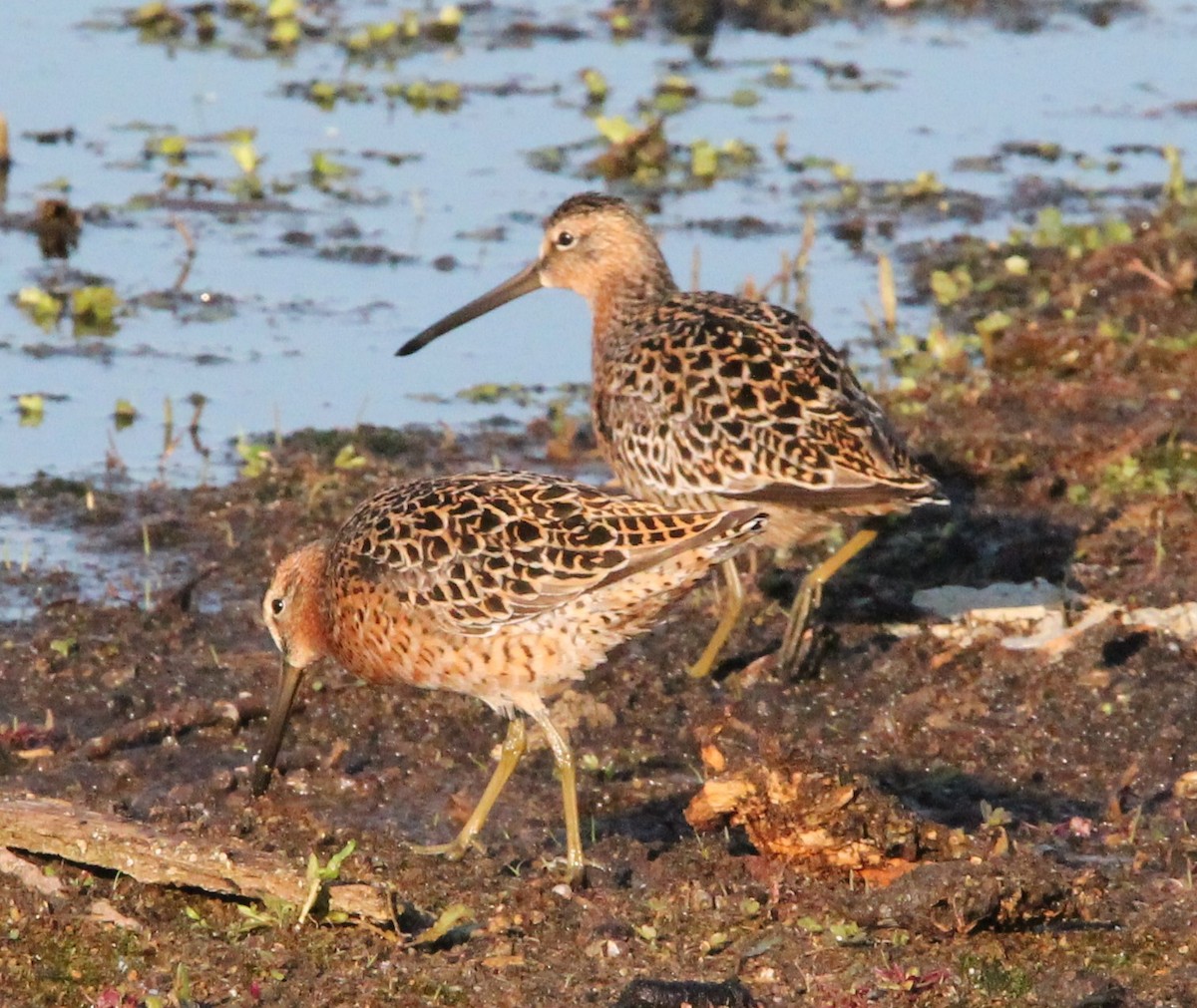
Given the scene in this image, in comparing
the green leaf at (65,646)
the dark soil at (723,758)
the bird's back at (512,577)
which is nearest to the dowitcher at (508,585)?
the bird's back at (512,577)

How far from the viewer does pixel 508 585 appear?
17.0ft

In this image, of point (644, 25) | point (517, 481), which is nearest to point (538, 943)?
point (517, 481)

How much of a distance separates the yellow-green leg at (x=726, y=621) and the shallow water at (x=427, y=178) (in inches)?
83.8

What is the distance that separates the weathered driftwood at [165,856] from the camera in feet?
14.8

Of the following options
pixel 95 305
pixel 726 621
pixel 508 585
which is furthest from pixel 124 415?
pixel 508 585

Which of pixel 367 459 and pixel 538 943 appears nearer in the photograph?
pixel 538 943

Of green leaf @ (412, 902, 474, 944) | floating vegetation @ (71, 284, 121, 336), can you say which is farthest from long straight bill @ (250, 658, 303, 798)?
floating vegetation @ (71, 284, 121, 336)

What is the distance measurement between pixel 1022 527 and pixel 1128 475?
1.53ft

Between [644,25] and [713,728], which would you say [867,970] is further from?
[644,25]

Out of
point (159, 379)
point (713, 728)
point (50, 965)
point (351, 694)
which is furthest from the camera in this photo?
point (159, 379)

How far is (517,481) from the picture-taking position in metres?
5.43

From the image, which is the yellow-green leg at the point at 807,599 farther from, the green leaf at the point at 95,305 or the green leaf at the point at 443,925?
the green leaf at the point at 95,305

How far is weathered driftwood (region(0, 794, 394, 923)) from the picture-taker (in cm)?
450

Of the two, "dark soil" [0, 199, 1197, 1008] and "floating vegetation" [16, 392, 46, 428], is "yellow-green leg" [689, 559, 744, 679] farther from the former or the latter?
"floating vegetation" [16, 392, 46, 428]
